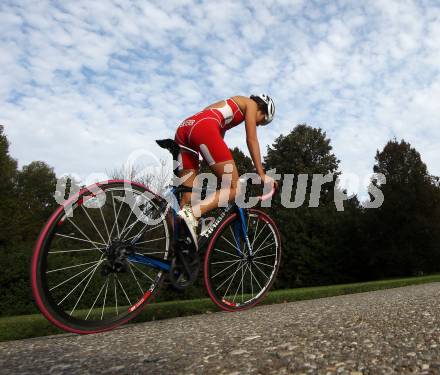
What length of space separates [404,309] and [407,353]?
A: 1.60 m

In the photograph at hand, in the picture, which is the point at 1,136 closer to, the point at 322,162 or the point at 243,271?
the point at 322,162

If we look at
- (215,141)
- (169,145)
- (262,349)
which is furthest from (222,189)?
(262,349)

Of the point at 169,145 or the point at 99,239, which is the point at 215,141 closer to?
the point at 169,145

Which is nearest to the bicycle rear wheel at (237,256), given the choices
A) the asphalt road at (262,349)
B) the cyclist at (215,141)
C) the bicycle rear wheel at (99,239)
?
the cyclist at (215,141)

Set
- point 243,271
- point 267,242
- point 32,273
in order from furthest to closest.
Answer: point 267,242 < point 243,271 < point 32,273

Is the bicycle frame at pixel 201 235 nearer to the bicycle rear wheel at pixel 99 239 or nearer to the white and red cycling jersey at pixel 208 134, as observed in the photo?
the bicycle rear wheel at pixel 99 239

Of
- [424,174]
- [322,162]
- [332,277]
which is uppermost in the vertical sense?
[322,162]

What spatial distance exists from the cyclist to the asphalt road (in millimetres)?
1175

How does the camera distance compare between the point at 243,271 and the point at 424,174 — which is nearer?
the point at 243,271

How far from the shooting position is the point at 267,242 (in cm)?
537

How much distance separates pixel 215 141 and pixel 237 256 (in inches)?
62.4

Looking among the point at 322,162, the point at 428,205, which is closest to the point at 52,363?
the point at 428,205

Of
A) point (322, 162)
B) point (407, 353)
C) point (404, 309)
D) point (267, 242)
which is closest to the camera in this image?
point (407, 353)

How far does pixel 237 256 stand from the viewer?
4.92m
